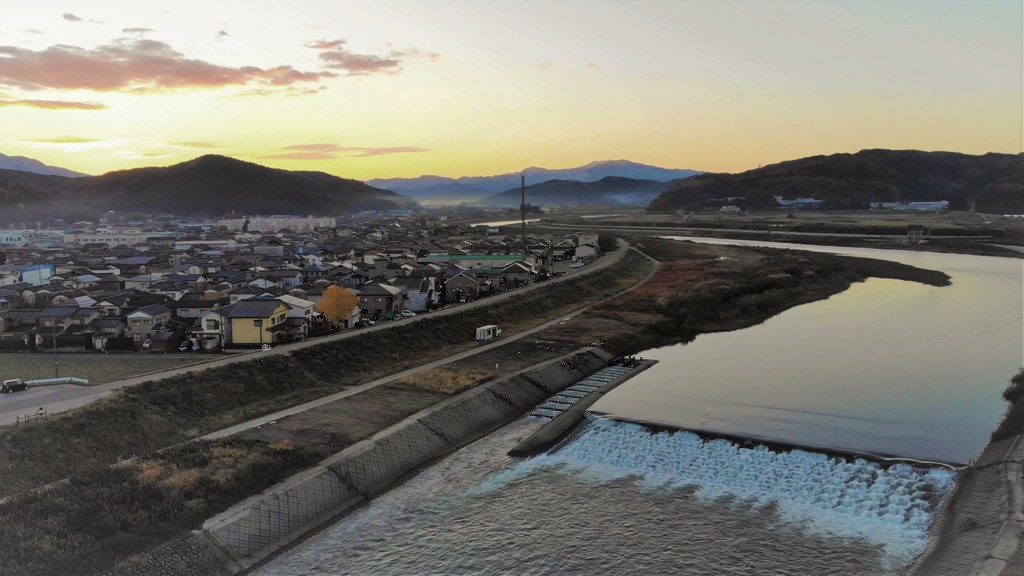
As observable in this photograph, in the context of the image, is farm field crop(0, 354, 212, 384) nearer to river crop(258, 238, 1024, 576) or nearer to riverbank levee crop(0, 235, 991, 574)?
riverbank levee crop(0, 235, 991, 574)

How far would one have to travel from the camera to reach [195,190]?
148125mm

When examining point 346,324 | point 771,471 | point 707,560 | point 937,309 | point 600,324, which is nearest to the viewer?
point 707,560

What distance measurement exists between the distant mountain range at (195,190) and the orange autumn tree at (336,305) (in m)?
124

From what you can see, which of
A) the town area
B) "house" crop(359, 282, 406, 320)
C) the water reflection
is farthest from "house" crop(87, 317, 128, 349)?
the water reflection

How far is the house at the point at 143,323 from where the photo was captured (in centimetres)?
2277

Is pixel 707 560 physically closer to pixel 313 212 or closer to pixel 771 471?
pixel 771 471

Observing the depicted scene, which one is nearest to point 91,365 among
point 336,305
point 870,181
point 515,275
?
point 336,305

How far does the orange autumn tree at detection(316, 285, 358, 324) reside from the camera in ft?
80.7

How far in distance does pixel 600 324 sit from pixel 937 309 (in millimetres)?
16668

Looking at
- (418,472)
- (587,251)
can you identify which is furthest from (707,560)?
(587,251)

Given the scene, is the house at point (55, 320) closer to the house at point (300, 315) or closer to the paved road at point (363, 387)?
the house at point (300, 315)

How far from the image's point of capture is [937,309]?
98.7 feet

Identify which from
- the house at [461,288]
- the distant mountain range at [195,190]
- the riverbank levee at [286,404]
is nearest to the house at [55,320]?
the riverbank levee at [286,404]

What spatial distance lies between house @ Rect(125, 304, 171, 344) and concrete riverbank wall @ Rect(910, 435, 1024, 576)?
76.6ft
